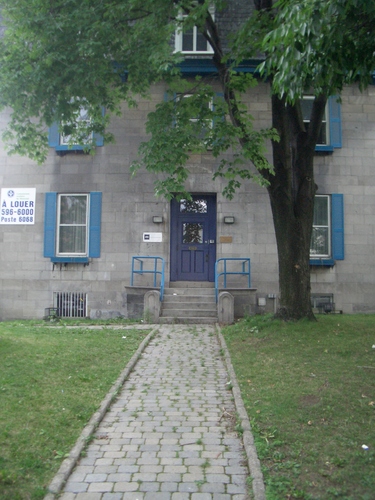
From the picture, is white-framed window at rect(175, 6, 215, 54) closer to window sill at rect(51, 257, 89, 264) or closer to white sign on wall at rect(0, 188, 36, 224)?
white sign on wall at rect(0, 188, 36, 224)

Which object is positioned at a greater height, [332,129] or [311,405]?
[332,129]

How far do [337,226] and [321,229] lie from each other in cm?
51

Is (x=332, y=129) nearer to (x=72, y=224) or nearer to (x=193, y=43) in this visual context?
(x=193, y=43)

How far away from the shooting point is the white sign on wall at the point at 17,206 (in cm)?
1462

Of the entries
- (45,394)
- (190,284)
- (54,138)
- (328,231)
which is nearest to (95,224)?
(54,138)

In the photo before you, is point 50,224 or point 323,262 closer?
point 323,262

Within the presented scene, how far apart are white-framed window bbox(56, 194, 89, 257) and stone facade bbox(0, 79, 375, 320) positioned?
35 centimetres

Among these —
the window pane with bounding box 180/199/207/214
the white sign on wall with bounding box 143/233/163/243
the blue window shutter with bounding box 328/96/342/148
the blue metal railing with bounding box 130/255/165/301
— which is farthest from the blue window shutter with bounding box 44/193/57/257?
the blue window shutter with bounding box 328/96/342/148

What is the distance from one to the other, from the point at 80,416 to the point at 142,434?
0.77 metres

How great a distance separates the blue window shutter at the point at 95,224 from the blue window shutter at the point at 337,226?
668cm

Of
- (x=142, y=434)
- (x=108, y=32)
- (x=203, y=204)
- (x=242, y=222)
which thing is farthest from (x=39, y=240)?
(x=142, y=434)

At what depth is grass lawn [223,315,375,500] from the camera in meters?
4.12

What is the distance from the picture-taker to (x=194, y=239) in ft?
48.7

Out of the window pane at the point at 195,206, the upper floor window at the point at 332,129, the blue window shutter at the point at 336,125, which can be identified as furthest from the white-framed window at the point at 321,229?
the window pane at the point at 195,206
